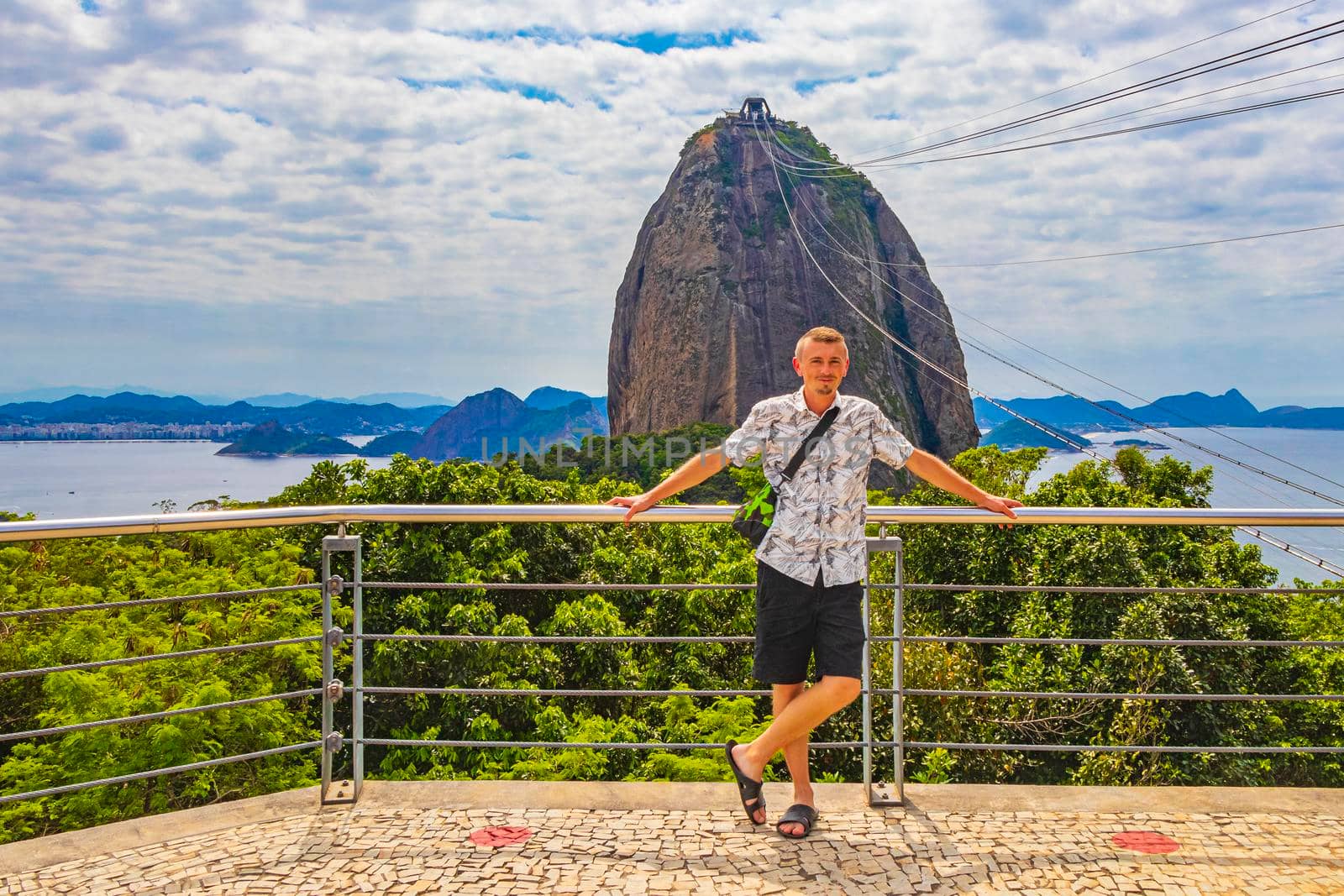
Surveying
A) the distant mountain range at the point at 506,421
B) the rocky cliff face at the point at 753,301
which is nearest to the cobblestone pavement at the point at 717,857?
the rocky cliff face at the point at 753,301

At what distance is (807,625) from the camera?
121 inches

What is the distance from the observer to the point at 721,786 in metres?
3.58

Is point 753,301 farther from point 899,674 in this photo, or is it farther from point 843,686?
point 843,686

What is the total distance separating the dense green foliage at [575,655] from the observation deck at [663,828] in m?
3.70

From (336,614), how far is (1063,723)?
1104cm

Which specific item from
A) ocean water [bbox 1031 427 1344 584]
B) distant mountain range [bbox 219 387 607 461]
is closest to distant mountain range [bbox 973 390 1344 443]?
ocean water [bbox 1031 427 1344 584]

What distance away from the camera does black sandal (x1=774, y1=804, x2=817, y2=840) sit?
3.16m

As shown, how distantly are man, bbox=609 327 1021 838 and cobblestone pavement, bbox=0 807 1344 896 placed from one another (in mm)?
369

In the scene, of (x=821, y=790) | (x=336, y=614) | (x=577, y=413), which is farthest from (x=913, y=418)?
(x=821, y=790)

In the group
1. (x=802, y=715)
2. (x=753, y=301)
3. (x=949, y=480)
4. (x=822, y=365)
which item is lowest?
(x=802, y=715)

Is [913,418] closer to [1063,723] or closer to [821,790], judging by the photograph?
[1063,723]

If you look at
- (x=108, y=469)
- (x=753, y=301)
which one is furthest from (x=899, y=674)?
(x=753, y=301)

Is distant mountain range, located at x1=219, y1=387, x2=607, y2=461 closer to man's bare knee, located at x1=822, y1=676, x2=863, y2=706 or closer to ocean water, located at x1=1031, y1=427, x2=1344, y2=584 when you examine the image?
ocean water, located at x1=1031, y1=427, x2=1344, y2=584

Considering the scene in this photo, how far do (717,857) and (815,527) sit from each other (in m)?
1.06
